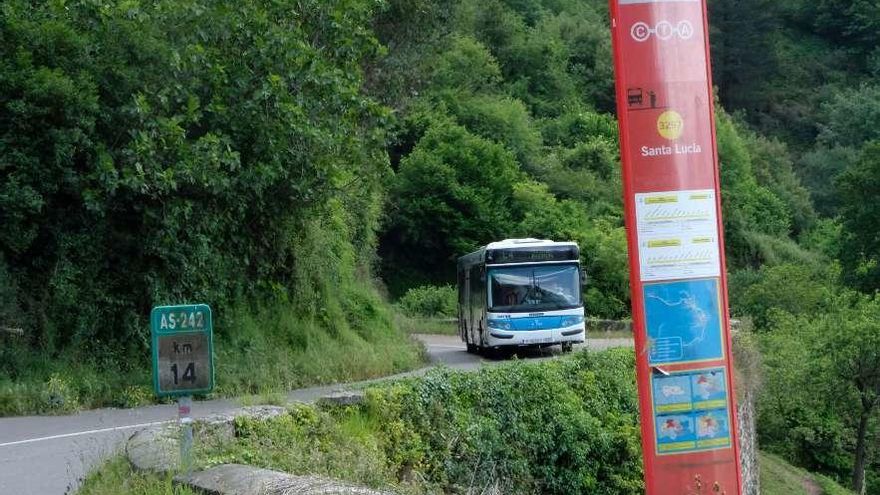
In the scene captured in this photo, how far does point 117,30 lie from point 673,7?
40.9 ft

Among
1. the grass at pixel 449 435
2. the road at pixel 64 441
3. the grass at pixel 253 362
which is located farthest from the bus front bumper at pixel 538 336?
the road at pixel 64 441

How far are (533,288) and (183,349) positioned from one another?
21793 millimetres

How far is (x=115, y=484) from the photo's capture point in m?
8.64

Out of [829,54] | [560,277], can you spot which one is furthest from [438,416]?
[829,54]

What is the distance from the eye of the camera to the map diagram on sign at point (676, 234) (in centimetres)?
1055

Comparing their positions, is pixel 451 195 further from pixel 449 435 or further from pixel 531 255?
pixel 449 435

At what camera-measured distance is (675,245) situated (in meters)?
10.7

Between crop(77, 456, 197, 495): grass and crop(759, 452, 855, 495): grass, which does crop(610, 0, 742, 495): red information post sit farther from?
crop(759, 452, 855, 495): grass

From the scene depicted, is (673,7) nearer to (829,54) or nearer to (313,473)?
(313,473)

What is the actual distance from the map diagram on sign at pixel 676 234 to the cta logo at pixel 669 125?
1.68ft

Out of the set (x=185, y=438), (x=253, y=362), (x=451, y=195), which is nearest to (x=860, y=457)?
(x=253, y=362)

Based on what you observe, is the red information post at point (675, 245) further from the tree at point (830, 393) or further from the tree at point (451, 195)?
the tree at point (451, 195)

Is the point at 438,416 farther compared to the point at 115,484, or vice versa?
the point at 438,416

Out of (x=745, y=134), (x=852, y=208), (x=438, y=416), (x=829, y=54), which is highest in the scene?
(x=829, y=54)
